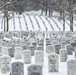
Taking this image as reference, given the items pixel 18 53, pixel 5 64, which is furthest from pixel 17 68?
pixel 18 53

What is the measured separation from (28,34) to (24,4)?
3743cm

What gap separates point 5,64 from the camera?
1592cm

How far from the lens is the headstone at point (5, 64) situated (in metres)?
15.8

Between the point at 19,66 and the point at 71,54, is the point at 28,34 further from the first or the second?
the point at 19,66

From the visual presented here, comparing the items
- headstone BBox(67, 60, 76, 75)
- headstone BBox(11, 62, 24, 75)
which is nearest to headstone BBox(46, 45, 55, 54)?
headstone BBox(67, 60, 76, 75)

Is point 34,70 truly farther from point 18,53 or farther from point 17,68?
point 18,53

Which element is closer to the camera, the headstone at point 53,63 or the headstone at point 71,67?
the headstone at point 71,67

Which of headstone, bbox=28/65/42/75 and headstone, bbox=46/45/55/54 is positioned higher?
headstone, bbox=46/45/55/54

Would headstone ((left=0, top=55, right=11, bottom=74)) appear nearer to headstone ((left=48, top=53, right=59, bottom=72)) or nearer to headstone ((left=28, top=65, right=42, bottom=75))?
headstone ((left=48, top=53, right=59, bottom=72))

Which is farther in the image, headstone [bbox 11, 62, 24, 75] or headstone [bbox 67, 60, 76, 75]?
headstone [bbox 67, 60, 76, 75]

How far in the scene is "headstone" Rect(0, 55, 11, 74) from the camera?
1583cm

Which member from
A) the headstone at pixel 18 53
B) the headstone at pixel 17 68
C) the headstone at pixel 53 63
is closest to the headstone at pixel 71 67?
the headstone at pixel 53 63

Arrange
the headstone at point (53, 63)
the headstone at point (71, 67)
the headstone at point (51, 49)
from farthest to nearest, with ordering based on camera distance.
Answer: the headstone at point (51, 49) < the headstone at point (53, 63) < the headstone at point (71, 67)

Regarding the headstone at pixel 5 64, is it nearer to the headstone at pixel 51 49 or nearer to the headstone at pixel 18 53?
the headstone at pixel 18 53
